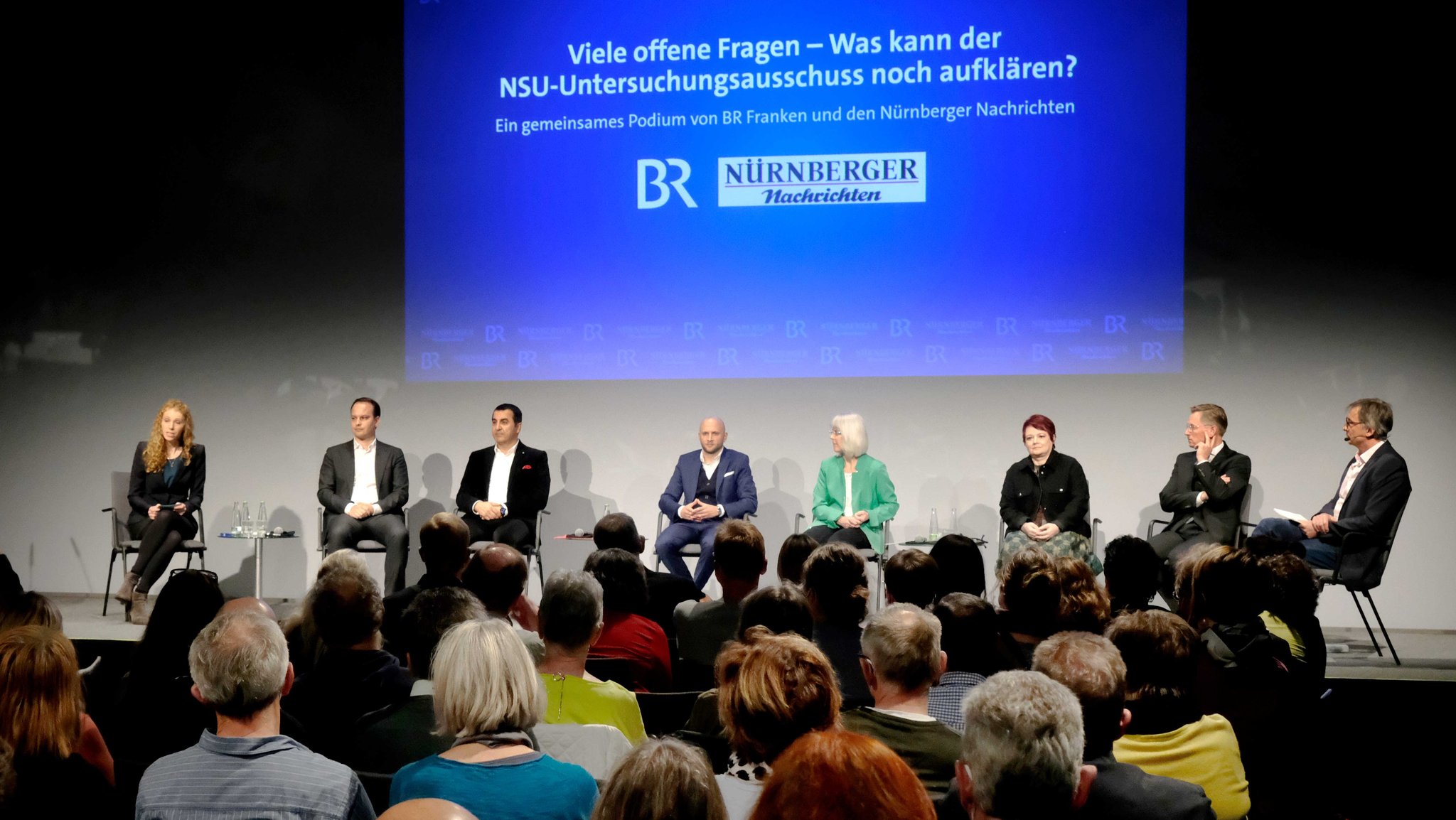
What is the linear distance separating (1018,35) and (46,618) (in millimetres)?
5108

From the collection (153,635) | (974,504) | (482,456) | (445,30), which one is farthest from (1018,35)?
(153,635)

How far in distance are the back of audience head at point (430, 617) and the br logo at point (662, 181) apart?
396 centimetres

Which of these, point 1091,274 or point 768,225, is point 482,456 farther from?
point 1091,274

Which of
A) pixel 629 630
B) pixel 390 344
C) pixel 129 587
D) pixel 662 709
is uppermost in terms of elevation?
pixel 390 344

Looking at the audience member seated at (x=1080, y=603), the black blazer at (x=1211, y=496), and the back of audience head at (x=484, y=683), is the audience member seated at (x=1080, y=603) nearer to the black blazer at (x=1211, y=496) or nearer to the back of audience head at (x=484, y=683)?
the back of audience head at (x=484, y=683)

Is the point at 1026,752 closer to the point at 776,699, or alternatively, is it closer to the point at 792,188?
the point at 776,699

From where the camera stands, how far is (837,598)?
2.98 m

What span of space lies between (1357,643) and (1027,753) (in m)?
4.76

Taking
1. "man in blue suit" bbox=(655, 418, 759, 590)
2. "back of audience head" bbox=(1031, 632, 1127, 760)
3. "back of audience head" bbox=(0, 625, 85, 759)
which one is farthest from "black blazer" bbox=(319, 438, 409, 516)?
"back of audience head" bbox=(1031, 632, 1127, 760)

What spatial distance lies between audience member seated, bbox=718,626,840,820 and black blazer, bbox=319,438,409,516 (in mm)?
4533

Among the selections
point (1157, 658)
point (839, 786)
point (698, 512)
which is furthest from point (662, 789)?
point (698, 512)

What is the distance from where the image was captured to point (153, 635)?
2.67 meters

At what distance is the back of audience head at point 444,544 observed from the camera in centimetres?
374

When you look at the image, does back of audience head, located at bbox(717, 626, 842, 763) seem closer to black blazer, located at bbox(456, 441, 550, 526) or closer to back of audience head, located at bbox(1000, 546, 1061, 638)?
back of audience head, located at bbox(1000, 546, 1061, 638)
